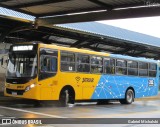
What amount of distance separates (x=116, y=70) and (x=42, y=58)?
637 centimetres

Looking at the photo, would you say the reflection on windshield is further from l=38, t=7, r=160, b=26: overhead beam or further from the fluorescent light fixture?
l=38, t=7, r=160, b=26: overhead beam

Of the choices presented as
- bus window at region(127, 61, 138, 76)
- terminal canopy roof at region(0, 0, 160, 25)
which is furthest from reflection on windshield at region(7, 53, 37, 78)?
bus window at region(127, 61, 138, 76)

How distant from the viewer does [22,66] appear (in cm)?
1756

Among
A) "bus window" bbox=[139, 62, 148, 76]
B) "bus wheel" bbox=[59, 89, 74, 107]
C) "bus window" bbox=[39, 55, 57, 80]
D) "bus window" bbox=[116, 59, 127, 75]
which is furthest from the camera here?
"bus window" bbox=[139, 62, 148, 76]

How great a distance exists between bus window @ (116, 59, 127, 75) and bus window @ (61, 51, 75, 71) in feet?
13.8

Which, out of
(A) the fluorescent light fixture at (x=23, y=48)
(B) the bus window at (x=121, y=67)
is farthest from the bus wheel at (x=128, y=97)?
(A) the fluorescent light fixture at (x=23, y=48)

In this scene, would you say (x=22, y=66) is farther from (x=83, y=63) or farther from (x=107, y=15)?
(x=107, y=15)

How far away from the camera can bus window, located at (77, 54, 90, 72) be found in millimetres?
19703

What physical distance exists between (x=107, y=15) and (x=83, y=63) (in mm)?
3136

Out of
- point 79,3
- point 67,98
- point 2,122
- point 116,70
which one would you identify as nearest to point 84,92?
point 67,98

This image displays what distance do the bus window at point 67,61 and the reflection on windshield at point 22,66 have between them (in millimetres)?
1773

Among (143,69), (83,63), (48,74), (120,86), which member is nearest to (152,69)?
(143,69)

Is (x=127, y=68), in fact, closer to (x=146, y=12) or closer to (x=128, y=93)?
(x=128, y=93)

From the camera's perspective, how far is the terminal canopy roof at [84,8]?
16.9 meters
